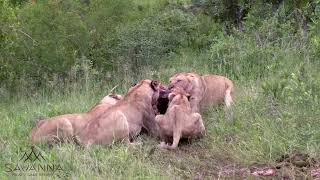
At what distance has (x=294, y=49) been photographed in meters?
12.3

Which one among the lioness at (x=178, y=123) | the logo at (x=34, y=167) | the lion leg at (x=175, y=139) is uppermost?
the lioness at (x=178, y=123)

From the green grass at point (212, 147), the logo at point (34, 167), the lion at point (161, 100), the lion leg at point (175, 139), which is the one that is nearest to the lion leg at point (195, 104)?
the green grass at point (212, 147)

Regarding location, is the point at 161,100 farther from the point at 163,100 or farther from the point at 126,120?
the point at 126,120

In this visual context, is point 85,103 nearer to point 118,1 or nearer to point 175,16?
point 118,1

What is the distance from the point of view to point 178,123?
870cm

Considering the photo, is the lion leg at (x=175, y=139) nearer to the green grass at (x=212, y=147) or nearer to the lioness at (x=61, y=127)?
the green grass at (x=212, y=147)

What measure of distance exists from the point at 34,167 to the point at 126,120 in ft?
6.04

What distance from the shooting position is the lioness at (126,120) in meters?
8.77

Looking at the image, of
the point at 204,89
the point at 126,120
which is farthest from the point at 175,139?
the point at 204,89

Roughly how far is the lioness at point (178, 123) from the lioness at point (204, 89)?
0.74 meters

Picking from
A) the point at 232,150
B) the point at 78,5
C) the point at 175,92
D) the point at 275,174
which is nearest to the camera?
the point at 275,174

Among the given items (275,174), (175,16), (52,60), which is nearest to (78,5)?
(52,60)

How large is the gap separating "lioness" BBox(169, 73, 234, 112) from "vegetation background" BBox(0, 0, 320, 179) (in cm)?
21

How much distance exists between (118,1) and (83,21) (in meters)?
0.93
